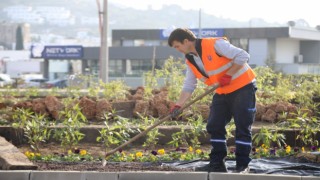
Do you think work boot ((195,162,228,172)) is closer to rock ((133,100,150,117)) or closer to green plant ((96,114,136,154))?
green plant ((96,114,136,154))

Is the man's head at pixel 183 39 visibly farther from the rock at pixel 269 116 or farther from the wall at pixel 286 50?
the wall at pixel 286 50

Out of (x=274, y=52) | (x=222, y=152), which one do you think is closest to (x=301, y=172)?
(x=222, y=152)

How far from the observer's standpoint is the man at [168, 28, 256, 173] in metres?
6.36

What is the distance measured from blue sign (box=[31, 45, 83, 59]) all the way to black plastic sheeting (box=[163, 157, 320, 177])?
5557 cm

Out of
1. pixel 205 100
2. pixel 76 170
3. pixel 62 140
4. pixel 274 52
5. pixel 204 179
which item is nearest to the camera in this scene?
pixel 204 179

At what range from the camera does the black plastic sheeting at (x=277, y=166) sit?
6417 millimetres

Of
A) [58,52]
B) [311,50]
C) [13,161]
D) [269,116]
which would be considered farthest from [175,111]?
[58,52]

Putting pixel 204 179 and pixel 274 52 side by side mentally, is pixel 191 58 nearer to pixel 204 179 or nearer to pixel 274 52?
pixel 204 179

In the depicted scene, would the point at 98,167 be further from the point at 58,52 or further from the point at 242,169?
the point at 58,52

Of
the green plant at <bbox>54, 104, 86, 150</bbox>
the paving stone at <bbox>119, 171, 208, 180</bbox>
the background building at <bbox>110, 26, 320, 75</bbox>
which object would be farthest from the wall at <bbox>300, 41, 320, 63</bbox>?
the paving stone at <bbox>119, 171, 208, 180</bbox>

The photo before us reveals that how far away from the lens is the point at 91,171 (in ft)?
19.8

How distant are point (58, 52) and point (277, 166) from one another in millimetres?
58988

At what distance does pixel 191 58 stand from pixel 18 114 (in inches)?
127

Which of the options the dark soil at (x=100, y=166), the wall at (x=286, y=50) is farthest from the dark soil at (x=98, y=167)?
the wall at (x=286, y=50)
